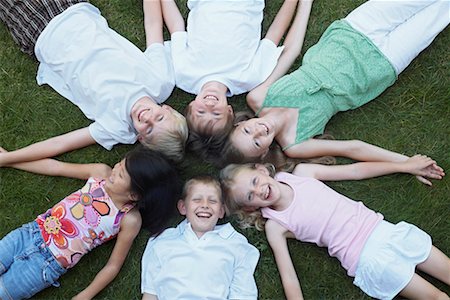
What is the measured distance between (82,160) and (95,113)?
302mm

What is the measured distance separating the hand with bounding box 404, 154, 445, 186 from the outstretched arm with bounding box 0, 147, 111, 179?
1.74 meters

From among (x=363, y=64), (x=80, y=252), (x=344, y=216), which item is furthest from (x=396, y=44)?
(x=80, y=252)

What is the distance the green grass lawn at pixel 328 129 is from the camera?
3475mm

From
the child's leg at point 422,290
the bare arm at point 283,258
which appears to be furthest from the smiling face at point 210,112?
the child's leg at point 422,290

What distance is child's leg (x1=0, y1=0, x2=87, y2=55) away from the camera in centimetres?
350

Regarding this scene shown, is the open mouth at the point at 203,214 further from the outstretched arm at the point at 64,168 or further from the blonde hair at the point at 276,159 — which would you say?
the outstretched arm at the point at 64,168

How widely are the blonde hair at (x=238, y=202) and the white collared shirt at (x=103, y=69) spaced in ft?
1.98

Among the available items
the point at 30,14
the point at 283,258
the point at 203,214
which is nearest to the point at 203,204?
the point at 203,214

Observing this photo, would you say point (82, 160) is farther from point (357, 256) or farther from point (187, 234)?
point (357, 256)

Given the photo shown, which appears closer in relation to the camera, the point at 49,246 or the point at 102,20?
the point at 49,246

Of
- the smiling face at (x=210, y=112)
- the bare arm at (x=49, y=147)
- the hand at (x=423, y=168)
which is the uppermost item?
the smiling face at (x=210, y=112)

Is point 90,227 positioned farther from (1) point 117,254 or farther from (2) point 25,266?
(2) point 25,266

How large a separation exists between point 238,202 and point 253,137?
37 centimetres

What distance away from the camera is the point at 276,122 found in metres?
3.44
